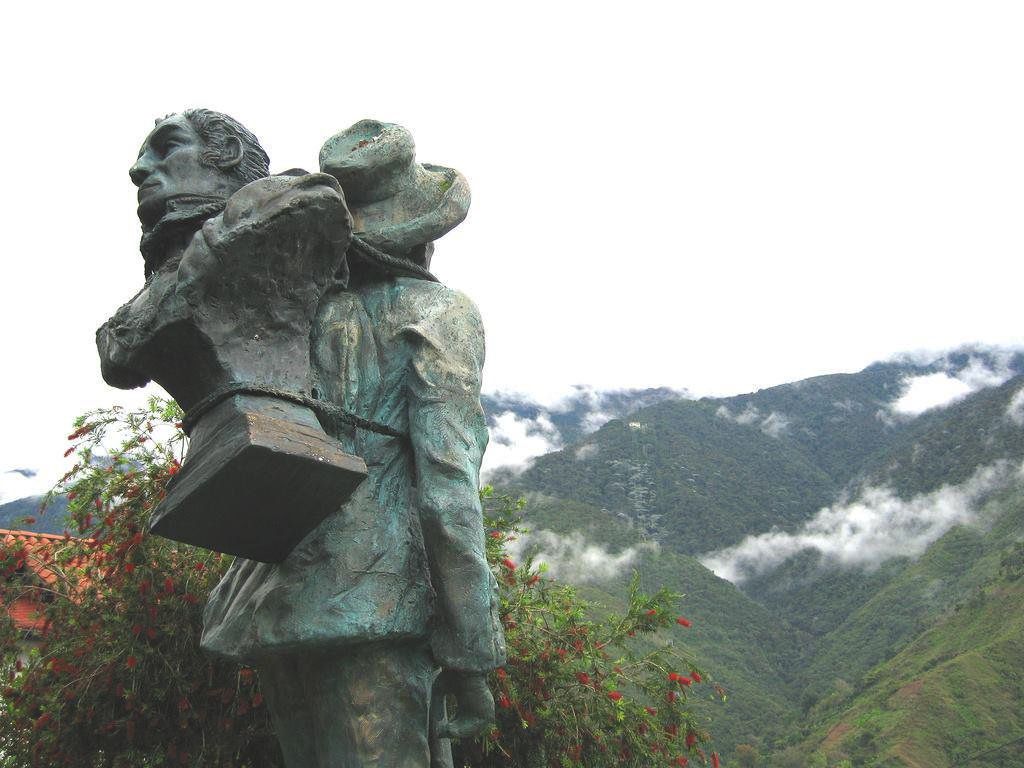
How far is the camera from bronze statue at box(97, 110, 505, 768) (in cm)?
238

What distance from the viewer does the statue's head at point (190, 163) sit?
9.38 ft

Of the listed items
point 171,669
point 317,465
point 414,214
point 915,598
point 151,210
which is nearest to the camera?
point 317,465

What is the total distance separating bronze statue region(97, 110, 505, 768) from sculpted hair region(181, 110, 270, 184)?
12cm

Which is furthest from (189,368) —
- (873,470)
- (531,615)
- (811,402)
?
(811,402)

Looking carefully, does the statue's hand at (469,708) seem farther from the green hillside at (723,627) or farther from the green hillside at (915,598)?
the green hillside at (915,598)

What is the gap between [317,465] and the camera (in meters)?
2.27

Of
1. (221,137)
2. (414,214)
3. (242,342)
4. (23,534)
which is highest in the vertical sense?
(23,534)

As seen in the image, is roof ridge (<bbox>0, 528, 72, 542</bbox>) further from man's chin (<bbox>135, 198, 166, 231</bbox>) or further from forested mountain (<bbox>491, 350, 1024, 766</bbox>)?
forested mountain (<bbox>491, 350, 1024, 766</bbox>)

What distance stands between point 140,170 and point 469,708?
6.81 ft

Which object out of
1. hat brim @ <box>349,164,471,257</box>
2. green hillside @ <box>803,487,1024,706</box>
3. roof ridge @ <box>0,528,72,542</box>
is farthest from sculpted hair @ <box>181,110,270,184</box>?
green hillside @ <box>803,487,1024,706</box>

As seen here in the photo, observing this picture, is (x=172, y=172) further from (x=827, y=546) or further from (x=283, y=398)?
(x=827, y=546)

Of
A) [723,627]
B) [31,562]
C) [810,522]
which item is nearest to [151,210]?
[31,562]

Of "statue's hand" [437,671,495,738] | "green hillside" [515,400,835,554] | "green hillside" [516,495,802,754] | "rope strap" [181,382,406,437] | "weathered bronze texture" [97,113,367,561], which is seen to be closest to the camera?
"weathered bronze texture" [97,113,367,561]

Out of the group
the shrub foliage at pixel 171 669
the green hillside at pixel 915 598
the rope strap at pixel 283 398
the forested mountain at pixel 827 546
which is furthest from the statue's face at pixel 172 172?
the green hillside at pixel 915 598
